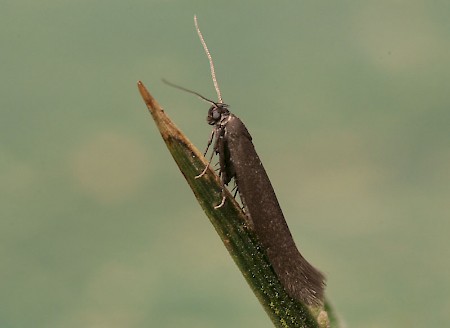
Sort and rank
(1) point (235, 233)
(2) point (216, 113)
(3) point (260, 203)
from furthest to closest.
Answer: (2) point (216, 113) < (3) point (260, 203) < (1) point (235, 233)

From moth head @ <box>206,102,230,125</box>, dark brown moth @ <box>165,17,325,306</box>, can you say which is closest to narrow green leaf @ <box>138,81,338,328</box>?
dark brown moth @ <box>165,17,325,306</box>

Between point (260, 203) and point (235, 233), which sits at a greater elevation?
point (260, 203)

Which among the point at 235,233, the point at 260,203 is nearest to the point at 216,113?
the point at 260,203

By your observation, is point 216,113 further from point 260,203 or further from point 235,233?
point 235,233

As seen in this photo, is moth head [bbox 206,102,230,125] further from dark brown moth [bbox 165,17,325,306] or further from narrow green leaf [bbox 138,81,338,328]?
narrow green leaf [bbox 138,81,338,328]

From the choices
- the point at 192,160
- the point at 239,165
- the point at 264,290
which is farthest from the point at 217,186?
the point at 239,165
